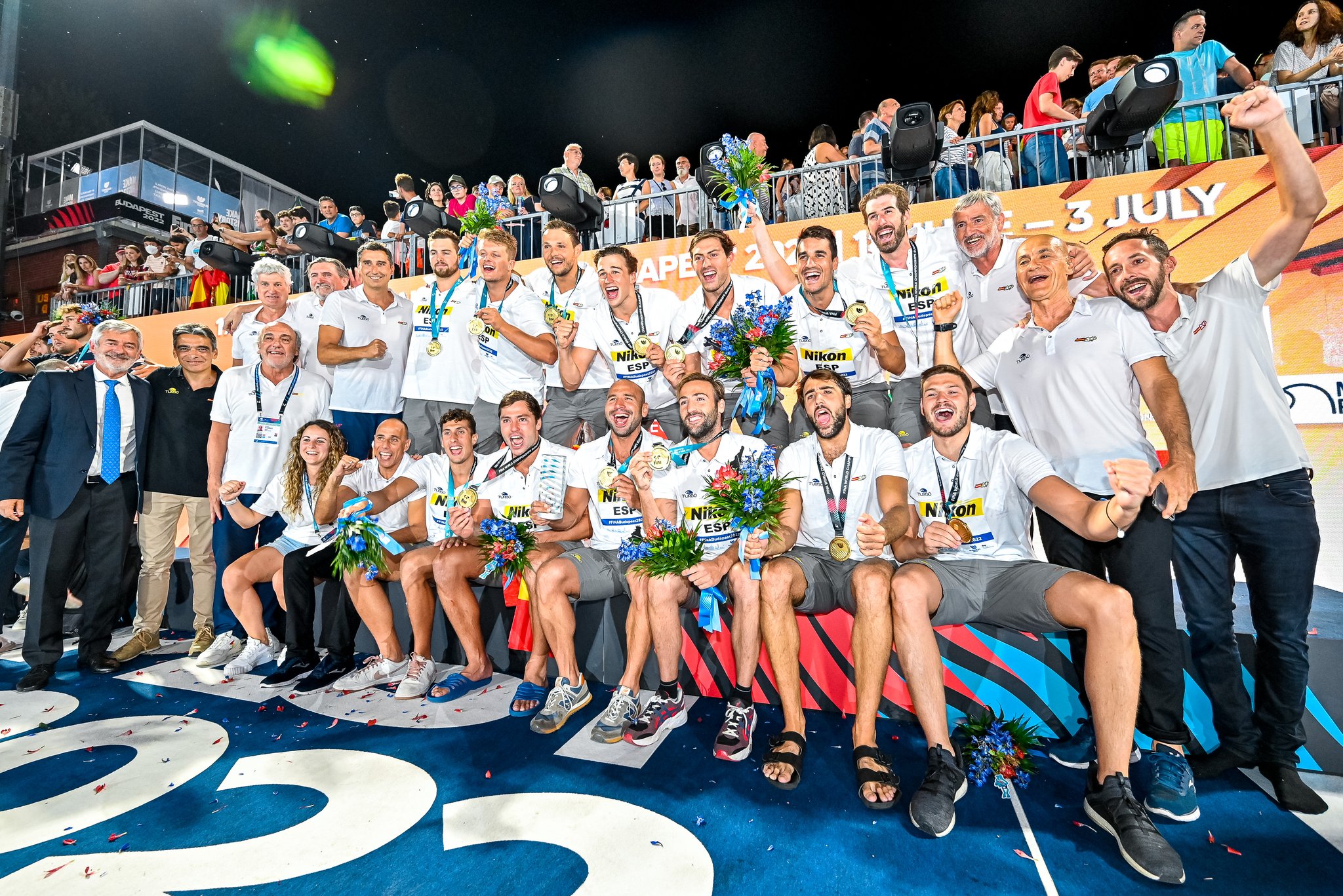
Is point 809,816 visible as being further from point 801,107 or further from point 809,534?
point 801,107

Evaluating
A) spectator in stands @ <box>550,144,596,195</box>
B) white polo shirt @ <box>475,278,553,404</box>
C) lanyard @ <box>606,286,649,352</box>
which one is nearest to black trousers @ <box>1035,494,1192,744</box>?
lanyard @ <box>606,286,649,352</box>

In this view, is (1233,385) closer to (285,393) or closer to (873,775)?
(873,775)

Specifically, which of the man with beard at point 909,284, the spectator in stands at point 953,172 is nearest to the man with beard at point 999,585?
the man with beard at point 909,284

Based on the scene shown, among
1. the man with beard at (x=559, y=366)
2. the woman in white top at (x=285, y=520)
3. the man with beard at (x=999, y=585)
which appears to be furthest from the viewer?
the man with beard at (x=559, y=366)

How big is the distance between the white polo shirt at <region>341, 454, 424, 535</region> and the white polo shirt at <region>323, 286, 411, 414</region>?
741mm

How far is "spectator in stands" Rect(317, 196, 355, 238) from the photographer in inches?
379

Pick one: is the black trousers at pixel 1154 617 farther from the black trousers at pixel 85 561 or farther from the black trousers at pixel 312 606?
the black trousers at pixel 85 561

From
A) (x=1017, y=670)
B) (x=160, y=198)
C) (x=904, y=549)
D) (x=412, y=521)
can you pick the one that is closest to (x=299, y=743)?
(x=412, y=521)

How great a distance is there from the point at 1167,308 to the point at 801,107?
34.9ft

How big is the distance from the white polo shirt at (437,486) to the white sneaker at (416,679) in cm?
71

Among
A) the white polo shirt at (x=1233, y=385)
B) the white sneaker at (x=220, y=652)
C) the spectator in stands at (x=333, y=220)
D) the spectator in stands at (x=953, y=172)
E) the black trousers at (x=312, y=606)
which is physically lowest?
the white sneaker at (x=220, y=652)

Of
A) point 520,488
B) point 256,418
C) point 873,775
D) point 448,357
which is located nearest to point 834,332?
point 520,488

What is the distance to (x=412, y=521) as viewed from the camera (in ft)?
13.3

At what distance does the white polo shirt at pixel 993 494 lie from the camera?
2762 mm
